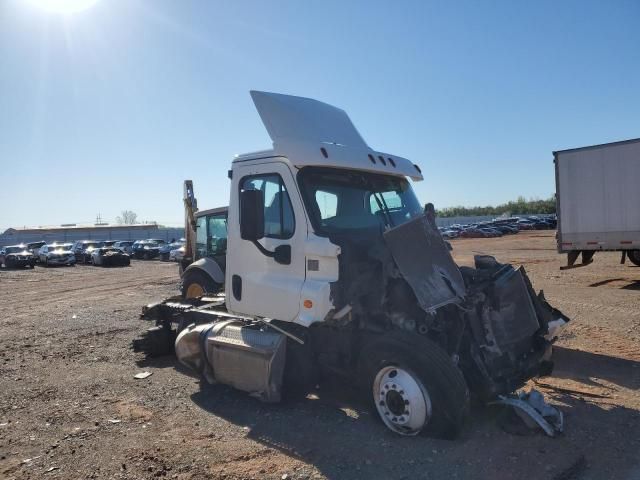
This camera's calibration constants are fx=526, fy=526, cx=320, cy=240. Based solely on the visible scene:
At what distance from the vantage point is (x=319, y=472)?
4.18 metres

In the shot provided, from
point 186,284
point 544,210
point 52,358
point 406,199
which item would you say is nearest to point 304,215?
point 406,199

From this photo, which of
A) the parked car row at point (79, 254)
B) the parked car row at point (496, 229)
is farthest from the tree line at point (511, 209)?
the parked car row at point (79, 254)

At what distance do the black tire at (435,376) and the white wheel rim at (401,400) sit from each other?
0.10 ft

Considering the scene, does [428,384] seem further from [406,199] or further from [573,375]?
[573,375]

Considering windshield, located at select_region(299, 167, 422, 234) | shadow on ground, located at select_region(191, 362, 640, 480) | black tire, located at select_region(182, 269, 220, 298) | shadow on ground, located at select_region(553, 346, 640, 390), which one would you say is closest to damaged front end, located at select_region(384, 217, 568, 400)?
shadow on ground, located at select_region(191, 362, 640, 480)

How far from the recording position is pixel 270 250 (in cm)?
555

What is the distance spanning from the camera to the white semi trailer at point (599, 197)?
50.0 ft

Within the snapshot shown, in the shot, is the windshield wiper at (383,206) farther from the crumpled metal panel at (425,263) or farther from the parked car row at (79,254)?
the parked car row at (79,254)

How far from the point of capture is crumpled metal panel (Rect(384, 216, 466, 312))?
467 centimetres

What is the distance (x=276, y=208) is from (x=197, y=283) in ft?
13.9

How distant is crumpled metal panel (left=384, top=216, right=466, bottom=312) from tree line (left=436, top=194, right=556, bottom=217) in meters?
121

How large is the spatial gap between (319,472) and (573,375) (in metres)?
3.99

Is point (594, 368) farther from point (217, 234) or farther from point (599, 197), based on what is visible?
point (599, 197)

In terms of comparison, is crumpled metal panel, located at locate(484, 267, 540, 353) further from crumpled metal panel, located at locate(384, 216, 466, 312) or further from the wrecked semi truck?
crumpled metal panel, located at locate(384, 216, 466, 312)
